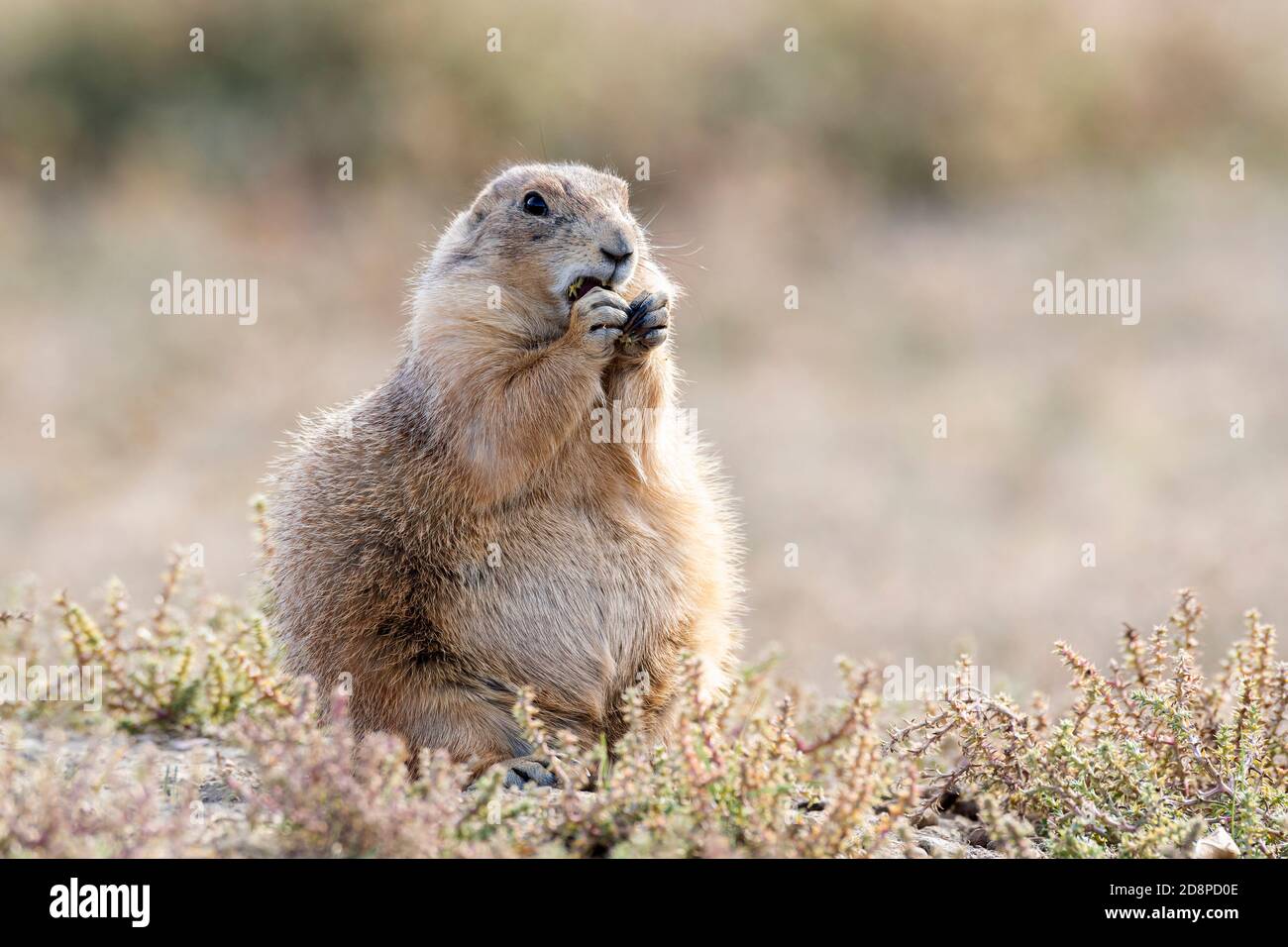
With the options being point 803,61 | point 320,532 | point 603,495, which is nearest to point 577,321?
point 603,495

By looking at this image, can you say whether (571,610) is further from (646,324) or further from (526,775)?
(646,324)

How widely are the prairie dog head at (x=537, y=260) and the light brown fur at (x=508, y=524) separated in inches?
0.4

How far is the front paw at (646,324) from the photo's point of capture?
5691 mm

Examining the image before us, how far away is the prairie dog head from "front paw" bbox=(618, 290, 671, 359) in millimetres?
223

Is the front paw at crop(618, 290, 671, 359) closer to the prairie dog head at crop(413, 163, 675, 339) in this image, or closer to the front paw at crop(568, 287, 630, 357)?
the front paw at crop(568, 287, 630, 357)

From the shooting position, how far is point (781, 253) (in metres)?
21.2

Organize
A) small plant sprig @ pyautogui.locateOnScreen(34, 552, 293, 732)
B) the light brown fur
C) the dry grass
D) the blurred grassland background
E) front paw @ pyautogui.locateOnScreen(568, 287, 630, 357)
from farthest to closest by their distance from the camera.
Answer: the blurred grassland background → small plant sprig @ pyautogui.locateOnScreen(34, 552, 293, 732) → front paw @ pyautogui.locateOnScreen(568, 287, 630, 357) → the light brown fur → the dry grass

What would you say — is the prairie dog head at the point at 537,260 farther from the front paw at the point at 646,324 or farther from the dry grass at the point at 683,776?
the dry grass at the point at 683,776

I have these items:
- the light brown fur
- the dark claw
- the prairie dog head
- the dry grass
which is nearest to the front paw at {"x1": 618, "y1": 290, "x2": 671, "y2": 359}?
the light brown fur

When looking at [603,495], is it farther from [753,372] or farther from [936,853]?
[753,372]

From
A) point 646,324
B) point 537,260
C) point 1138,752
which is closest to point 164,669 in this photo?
point 537,260

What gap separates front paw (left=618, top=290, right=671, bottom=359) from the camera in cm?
569

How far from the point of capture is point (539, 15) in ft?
76.7

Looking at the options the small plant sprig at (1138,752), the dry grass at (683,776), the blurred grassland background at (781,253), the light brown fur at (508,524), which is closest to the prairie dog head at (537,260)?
the light brown fur at (508,524)
